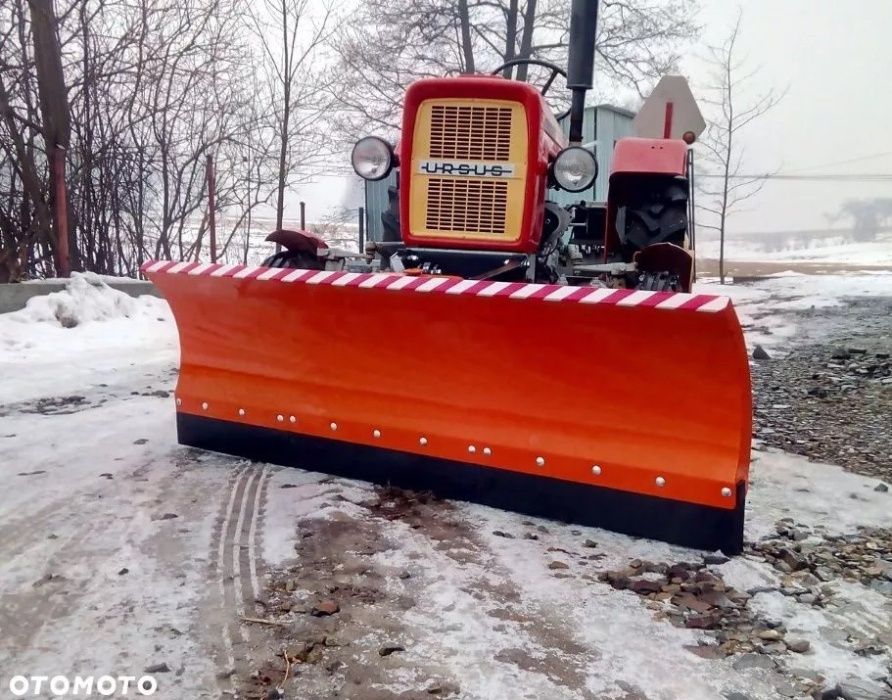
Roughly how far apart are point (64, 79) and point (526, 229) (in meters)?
8.93

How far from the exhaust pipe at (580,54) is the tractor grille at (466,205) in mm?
814

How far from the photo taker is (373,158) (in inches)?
160

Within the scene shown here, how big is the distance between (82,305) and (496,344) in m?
6.67

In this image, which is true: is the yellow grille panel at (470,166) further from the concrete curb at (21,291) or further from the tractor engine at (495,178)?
the concrete curb at (21,291)

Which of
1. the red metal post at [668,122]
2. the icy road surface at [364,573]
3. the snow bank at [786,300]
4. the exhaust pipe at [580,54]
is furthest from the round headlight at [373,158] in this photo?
the snow bank at [786,300]

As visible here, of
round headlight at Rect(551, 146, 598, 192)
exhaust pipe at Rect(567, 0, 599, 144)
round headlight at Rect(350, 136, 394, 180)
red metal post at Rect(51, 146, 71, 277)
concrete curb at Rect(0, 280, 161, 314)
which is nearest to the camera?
round headlight at Rect(551, 146, 598, 192)

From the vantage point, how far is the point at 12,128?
9.38 m

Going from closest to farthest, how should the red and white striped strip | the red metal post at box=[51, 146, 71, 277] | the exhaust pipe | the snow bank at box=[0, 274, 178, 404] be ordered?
the red and white striped strip < the exhaust pipe < the snow bank at box=[0, 274, 178, 404] < the red metal post at box=[51, 146, 71, 277]

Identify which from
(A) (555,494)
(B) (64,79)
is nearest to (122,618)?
(A) (555,494)

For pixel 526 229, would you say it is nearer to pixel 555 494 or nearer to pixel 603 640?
pixel 555 494

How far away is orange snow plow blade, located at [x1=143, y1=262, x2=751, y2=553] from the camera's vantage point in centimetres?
283

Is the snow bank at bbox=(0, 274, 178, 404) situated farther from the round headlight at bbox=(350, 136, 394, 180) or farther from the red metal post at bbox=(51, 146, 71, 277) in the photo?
the round headlight at bbox=(350, 136, 394, 180)

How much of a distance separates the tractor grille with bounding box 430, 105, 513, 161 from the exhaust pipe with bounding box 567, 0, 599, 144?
703 millimetres

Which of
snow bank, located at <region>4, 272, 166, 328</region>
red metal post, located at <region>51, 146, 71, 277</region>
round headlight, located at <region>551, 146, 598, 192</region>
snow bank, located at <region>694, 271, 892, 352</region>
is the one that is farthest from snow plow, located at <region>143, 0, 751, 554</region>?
red metal post, located at <region>51, 146, 71, 277</region>
